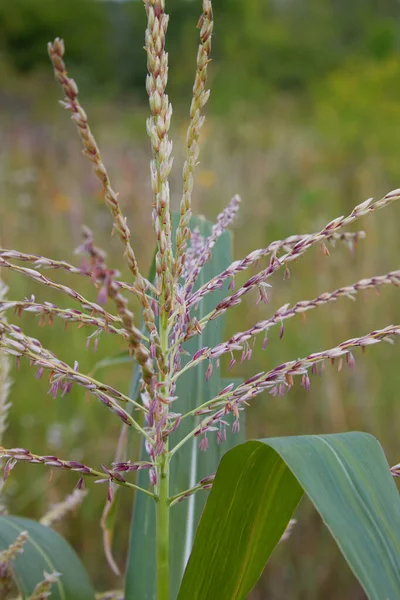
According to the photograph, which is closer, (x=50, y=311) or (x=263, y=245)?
(x=50, y=311)

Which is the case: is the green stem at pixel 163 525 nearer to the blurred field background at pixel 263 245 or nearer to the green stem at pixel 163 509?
the green stem at pixel 163 509

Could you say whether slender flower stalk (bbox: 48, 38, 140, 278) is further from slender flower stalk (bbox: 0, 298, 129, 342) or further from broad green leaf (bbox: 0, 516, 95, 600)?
broad green leaf (bbox: 0, 516, 95, 600)

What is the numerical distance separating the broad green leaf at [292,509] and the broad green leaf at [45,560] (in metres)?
0.20

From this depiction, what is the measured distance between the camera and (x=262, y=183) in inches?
140

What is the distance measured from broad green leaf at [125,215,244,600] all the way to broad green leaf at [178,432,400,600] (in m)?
0.20

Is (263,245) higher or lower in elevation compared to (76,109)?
higher

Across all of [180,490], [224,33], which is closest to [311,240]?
[180,490]

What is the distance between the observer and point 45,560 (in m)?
0.73

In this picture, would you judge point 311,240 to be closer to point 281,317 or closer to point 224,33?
point 281,317

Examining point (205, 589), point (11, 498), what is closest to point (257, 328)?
point (205, 589)

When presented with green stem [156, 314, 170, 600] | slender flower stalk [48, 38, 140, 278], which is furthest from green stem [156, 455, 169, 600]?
slender flower stalk [48, 38, 140, 278]

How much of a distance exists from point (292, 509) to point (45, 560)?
1.02 feet

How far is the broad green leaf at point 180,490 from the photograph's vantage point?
772 millimetres

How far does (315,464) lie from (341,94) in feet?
23.3
